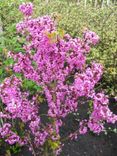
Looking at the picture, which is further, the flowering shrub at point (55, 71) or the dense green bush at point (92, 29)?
the dense green bush at point (92, 29)

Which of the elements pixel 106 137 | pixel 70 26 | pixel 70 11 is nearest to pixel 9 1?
pixel 70 11

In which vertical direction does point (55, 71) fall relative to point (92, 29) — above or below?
below

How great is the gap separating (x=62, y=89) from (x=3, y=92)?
66 centimetres

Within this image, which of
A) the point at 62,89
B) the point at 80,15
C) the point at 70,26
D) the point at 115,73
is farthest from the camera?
the point at 80,15

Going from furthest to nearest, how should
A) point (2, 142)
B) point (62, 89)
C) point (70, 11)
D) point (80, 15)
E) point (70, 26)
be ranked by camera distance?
point (70, 11) → point (80, 15) → point (70, 26) → point (2, 142) → point (62, 89)

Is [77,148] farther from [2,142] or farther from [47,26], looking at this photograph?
[47,26]

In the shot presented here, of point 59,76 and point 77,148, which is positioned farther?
point 77,148

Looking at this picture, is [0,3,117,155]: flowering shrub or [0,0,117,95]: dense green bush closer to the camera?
[0,3,117,155]: flowering shrub

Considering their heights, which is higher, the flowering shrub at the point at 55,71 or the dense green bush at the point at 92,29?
the dense green bush at the point at 92,29

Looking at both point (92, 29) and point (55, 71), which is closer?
point (55, 71)

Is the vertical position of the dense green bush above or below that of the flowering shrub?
above

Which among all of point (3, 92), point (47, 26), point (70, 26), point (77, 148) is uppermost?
point (70, 26)

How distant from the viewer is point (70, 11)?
1538cm

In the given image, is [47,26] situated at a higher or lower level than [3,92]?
higher
